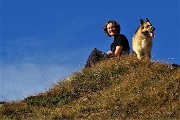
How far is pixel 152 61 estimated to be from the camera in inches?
695

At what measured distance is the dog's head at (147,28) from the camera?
17.7 m

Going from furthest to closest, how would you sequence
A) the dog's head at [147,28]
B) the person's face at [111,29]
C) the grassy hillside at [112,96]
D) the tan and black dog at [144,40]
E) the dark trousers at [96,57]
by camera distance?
the dark trousers at [96,57] → the person's face at [111,29] → the tan and black dog at [144,40] → the dog's head at [147,28] → the grassy hillside at [112,96]

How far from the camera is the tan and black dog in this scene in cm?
1781

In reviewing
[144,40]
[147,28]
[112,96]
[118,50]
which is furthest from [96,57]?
[112,96]

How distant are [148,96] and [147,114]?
3.82ft

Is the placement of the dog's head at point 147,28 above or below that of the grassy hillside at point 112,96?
above

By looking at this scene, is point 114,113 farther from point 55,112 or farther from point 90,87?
point 90,87

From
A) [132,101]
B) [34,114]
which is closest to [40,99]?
[34,114]

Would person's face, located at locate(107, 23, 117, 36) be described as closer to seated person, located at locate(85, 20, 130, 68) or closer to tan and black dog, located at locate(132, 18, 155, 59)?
seated person, located at locate(85, 20, 130, 68)

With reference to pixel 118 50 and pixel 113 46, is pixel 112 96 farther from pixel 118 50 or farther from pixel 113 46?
pixel 113 46

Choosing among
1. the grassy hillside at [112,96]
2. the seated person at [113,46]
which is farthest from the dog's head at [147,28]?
the grassy hillside at [112,96]

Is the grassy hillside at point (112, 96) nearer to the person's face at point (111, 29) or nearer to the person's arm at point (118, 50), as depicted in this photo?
the person's arm at point (118, 50)

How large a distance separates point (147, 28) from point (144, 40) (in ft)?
1.30

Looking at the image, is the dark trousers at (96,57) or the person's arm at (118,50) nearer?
the person's arm at (118,50)
